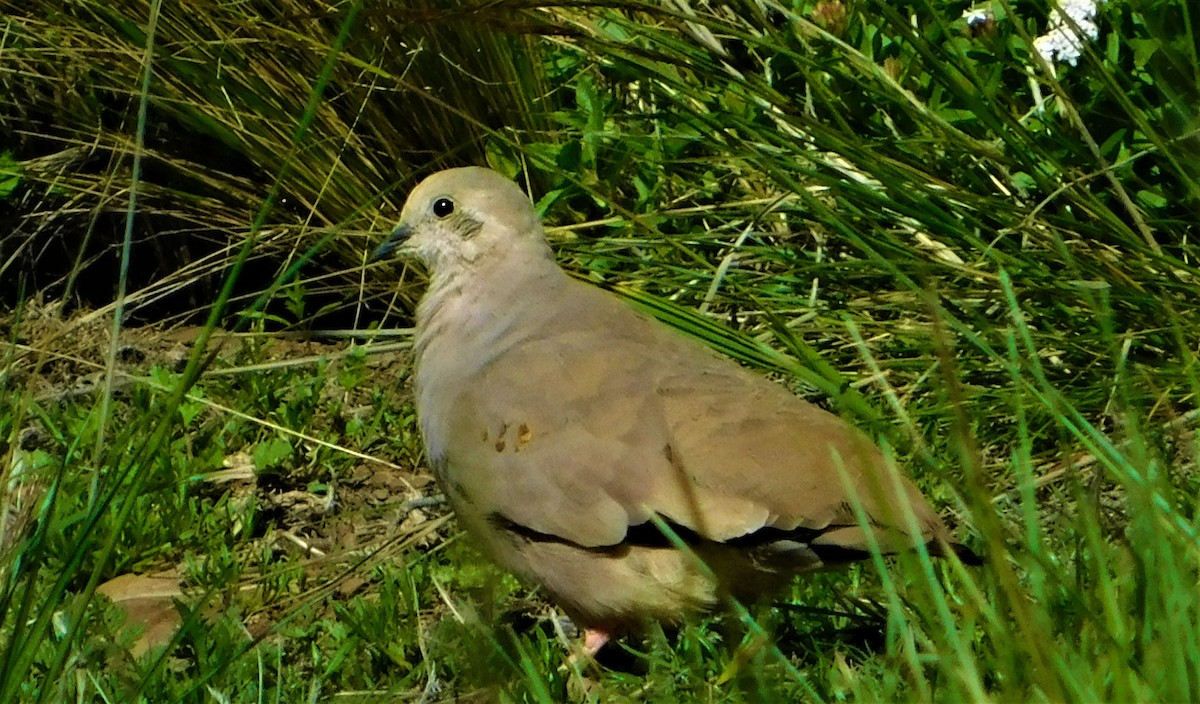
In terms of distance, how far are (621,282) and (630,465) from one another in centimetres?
128

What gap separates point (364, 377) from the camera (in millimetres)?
4172

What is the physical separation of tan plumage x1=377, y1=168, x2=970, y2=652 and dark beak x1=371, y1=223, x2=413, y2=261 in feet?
1.37

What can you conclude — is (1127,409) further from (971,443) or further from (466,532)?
(466,532)

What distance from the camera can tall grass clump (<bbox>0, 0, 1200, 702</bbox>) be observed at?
7.71 ft

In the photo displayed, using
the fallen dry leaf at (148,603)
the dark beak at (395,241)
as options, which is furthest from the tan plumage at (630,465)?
the fallen dry leaf at (148,603)

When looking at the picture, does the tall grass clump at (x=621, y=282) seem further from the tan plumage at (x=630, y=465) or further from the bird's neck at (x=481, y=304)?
the bird's neck at (x=481, y=304)

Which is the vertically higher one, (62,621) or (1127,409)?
(1127,409)

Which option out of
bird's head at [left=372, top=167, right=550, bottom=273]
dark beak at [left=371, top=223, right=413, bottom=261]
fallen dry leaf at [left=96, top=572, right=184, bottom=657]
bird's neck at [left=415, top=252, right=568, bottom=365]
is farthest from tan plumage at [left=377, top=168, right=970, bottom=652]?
fallen dry leaf at [left=96, top=572, right=184, bottom=657]

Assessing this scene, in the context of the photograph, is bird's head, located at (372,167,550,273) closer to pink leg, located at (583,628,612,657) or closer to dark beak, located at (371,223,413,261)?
dark beak, located at (371,223,413,261)

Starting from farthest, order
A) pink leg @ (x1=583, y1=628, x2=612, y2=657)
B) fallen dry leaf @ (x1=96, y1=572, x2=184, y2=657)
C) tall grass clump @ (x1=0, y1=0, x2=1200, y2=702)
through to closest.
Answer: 1. fallen dry leaf @ (x1=96, y1=572, x2=184, y2=657)
2. pink leg @ (x1=583, y1=628, x2=612, y2=657)
3. tall grass clump @ (x1=0, y1=0, x2=1200, y2=702)

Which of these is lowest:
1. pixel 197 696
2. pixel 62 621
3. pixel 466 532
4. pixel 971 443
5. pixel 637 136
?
pixel 62 621

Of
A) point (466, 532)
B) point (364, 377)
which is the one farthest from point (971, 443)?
point (364, 377)

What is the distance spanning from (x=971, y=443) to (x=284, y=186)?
2978 millimetres

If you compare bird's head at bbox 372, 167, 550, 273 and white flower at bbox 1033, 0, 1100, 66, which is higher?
white flower at bbox 1033, 0, 1100, 66
